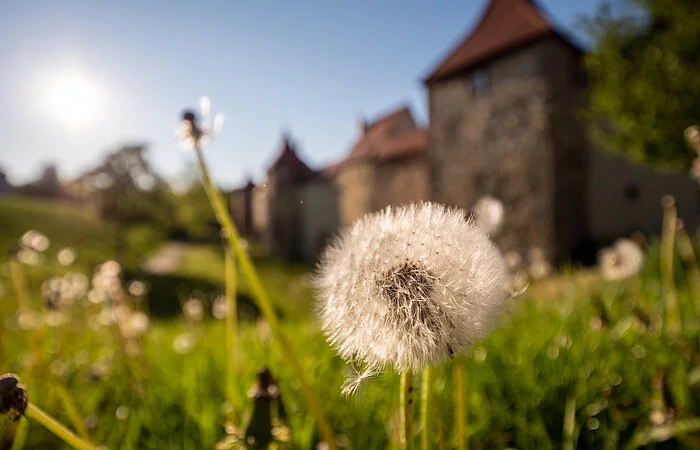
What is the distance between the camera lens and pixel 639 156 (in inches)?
549

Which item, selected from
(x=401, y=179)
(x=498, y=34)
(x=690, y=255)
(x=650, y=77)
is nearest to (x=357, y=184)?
(x=401, y=179)

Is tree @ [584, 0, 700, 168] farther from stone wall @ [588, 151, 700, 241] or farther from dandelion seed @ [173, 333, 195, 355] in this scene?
dandelion seed @ [173, 333, 195, 355]

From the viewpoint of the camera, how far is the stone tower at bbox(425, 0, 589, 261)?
51.8ft

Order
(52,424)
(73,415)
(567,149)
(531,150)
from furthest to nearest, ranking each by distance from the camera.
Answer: (567,149)
(531,150)
(73,415)
(52,424)

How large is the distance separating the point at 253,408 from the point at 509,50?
714 inches

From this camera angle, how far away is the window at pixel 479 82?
17625 millimetres

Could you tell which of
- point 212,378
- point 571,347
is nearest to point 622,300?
point 571,347

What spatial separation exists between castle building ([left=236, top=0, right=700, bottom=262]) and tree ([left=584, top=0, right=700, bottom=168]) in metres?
1.31

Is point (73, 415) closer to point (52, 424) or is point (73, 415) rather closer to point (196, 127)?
point (52, 424)

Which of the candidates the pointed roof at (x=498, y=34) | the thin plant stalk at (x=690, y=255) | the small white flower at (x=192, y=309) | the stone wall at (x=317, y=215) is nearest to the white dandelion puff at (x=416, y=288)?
the thin plant stalk at (x=690, y=255)

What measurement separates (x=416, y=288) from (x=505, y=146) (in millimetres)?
17124

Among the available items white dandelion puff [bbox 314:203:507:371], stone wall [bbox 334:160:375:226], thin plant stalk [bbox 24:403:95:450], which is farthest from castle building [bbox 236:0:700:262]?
white dandelion puff [bbox 314:203:507:371]

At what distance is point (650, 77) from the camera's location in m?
13.3

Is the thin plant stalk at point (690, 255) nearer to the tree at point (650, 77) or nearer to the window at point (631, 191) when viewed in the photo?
the tree at point (650, 77)
